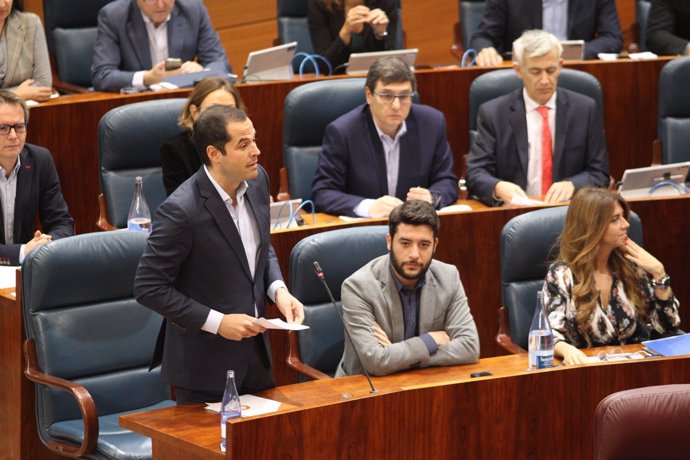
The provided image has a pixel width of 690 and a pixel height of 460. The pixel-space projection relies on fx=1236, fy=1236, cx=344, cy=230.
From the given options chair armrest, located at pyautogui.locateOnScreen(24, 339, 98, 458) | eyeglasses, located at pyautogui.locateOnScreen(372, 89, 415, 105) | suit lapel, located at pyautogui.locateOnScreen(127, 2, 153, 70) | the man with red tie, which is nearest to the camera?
chair armrest, located at pyautogui.locateOnScreen(24, 339, 98, 458)

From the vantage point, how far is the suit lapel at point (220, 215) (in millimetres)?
2666

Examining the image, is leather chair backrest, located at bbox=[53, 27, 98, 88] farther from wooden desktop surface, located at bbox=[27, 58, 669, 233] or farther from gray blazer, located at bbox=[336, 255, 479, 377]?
gray blazer, located at bbox=[336, 255, 479, 377]

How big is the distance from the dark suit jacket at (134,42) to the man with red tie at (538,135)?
1.16m

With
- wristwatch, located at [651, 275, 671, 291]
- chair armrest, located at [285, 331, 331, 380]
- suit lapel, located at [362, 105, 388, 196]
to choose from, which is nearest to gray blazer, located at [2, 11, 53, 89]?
suit lapel, located at [362, 105, 388, 196]

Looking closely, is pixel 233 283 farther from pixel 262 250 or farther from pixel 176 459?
pixel 176 459

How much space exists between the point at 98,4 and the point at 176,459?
302 centimetres

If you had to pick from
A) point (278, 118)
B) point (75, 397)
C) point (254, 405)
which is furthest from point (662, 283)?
point (278, 118)

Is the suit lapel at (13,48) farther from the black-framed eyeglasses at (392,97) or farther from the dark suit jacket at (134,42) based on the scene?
the black-framed eyeglasses at (392,97)

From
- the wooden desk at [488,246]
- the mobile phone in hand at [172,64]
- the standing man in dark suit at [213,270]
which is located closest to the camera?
the standing man in dark suit at [213,270]

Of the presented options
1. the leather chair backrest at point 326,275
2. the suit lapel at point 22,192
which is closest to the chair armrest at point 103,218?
the suit lapel at point 22,192

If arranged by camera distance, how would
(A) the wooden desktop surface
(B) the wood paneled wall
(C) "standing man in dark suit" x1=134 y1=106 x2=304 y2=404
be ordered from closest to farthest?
1. (C) "standing man in dark suit" x1=134 y1=106 x2=304 y2=404
2. (A) the wooden desktop surface
3. (B) the wood paneled wall

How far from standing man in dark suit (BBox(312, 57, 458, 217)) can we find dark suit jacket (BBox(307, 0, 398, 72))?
3.11 ft

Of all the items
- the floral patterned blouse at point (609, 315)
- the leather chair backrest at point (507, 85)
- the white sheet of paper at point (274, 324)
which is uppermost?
the leather chair backrest at point (507, 85)

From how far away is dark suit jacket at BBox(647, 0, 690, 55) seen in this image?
498 centimetres
